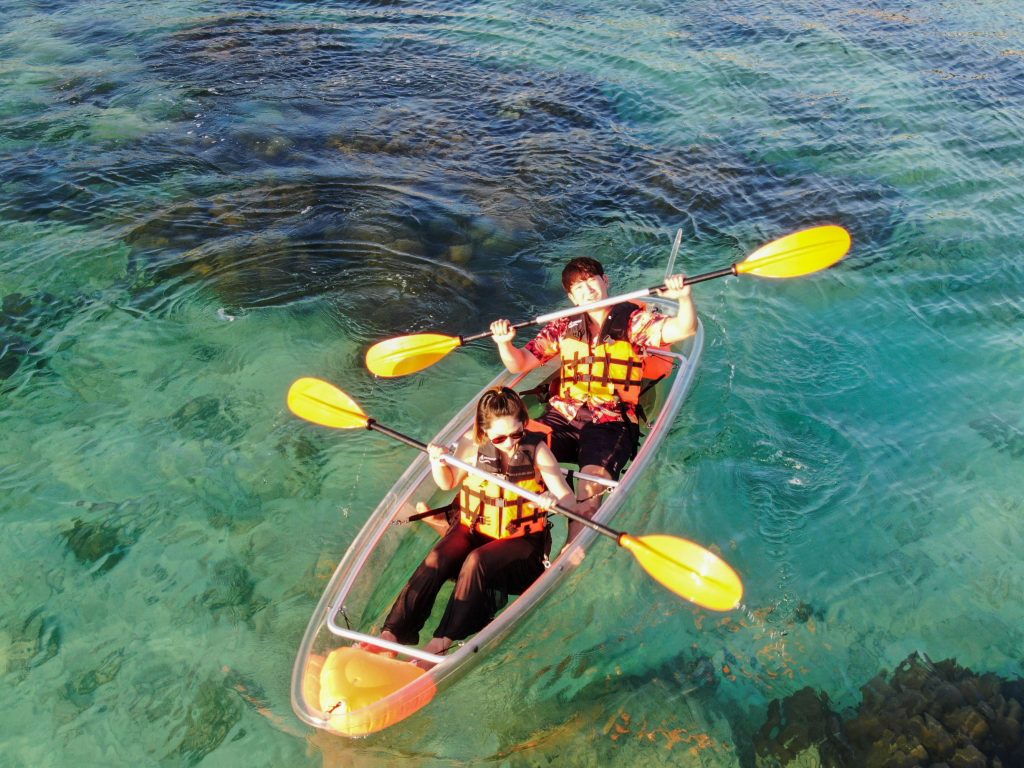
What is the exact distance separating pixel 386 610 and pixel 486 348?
8.74 feet

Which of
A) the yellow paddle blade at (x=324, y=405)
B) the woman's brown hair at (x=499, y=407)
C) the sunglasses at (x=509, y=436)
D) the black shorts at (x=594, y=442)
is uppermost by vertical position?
the woman's brown hair at (x=499, y=407)

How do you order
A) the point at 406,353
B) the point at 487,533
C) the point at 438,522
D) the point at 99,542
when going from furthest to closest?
1. the point at 406,353
2. the point at 99,542
3. the point at 438,522
4. the point at 487,533

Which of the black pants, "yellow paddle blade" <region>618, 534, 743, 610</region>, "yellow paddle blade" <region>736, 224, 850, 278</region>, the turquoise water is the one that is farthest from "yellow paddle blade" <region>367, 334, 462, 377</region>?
"yellow paddle blade" <region>736, 224, 850, 278</region>

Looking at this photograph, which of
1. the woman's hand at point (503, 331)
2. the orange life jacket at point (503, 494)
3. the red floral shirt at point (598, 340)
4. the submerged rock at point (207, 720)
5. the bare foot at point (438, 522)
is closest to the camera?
the submerged rock at point (207, 720)

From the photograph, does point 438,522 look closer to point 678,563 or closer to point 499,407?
point 499,407

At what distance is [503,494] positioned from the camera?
418 cm

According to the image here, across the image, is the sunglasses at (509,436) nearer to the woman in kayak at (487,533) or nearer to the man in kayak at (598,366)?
the woman in kayak at (487,533)

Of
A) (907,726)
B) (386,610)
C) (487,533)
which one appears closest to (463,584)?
(487,533)

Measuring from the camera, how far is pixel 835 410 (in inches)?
235

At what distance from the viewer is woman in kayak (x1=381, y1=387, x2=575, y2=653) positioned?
4.02 meters

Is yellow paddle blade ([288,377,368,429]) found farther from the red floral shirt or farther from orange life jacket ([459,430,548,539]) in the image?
the red floral shirt

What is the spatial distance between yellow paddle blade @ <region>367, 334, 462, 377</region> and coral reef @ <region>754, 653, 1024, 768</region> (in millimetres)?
2837

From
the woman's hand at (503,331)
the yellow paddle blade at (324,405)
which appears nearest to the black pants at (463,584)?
the yellow paddle blade at (324,405)

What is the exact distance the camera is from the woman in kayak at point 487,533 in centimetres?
402
